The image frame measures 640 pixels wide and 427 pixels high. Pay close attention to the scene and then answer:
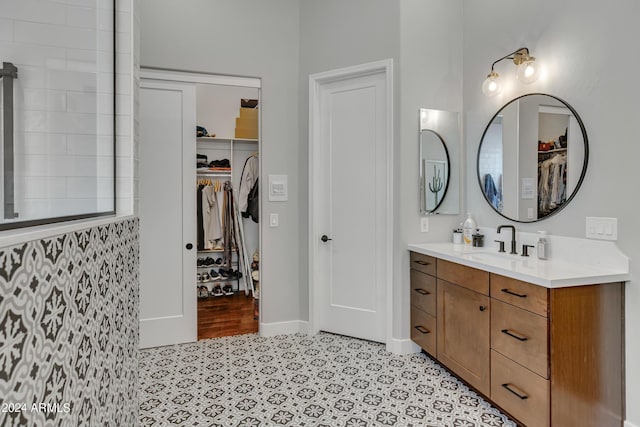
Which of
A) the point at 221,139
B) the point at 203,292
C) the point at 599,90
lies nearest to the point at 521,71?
the point at 599,90

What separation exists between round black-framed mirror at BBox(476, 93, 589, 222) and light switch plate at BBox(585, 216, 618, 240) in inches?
8.0

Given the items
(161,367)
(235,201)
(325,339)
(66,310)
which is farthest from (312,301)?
(66,310)

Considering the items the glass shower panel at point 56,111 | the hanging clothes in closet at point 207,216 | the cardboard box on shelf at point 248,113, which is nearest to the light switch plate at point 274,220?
the hanging clothes in closet at point 207,216

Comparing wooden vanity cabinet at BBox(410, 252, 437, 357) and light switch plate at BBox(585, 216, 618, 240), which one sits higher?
light switch plate at BBox(585, 216, 618, 240)

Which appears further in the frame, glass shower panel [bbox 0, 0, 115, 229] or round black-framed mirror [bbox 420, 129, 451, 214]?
round black-framed mirror [bbox 420, 129, 451, 214]

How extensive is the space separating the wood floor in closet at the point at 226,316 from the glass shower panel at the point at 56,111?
2.49 metres

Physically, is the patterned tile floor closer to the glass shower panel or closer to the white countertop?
the white countertop

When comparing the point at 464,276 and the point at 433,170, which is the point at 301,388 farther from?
the point at 433,170

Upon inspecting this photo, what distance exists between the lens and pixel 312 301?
134 inches

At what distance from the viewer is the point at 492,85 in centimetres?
270

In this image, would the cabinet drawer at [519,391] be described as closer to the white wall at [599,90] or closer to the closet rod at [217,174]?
the white wall at [599,90]

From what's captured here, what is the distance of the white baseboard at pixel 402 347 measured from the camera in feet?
9.71

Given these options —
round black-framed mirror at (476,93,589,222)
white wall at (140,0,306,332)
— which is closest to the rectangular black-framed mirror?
round black-framed mirror at (476,93,589,222)

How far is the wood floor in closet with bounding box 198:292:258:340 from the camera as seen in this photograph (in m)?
3.51
